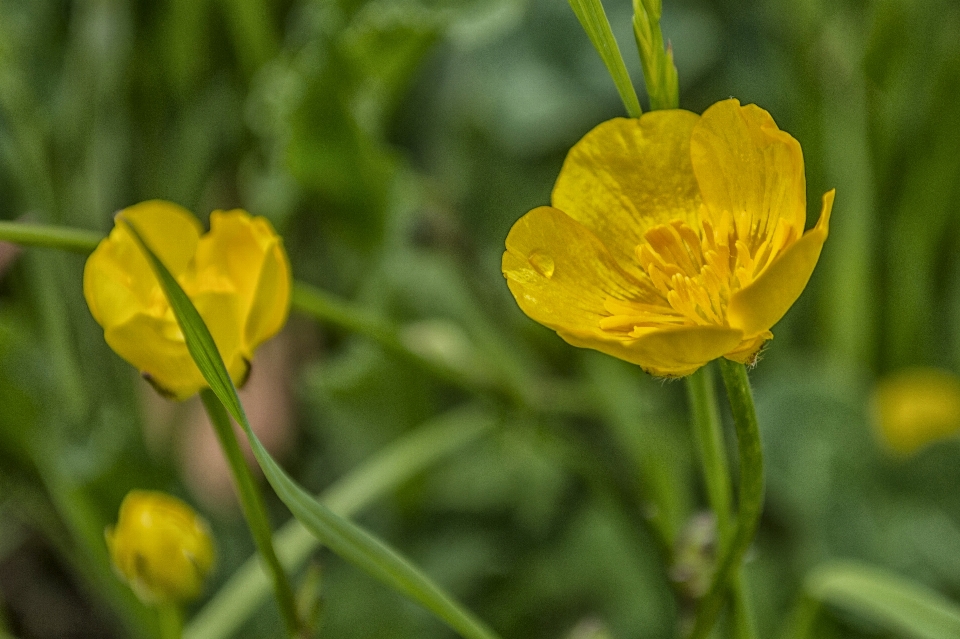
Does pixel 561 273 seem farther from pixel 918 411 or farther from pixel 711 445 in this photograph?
pixel 918 411

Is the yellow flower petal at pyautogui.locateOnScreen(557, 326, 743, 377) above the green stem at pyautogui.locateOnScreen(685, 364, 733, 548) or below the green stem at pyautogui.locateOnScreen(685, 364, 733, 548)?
above

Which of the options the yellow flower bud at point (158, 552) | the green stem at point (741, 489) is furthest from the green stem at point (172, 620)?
the green stem at point (741, 489)

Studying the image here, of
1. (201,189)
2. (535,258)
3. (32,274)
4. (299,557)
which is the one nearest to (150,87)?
(201,189)

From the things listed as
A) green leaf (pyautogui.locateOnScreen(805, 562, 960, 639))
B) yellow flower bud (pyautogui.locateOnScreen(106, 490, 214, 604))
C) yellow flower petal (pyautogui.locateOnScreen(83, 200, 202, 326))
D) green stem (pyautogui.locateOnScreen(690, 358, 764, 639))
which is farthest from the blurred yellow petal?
green leaf (pyautogui.locateOnScreen(805, 562, 960, 639))

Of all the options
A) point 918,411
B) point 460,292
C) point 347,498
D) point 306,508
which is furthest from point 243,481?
point 918,411

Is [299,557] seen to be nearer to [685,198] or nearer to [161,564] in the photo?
[161,564]

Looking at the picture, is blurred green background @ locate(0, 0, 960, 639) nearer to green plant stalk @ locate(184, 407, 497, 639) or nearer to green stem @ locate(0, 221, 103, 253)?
green plant stalk @ locate(184, 407, 497, 639)
